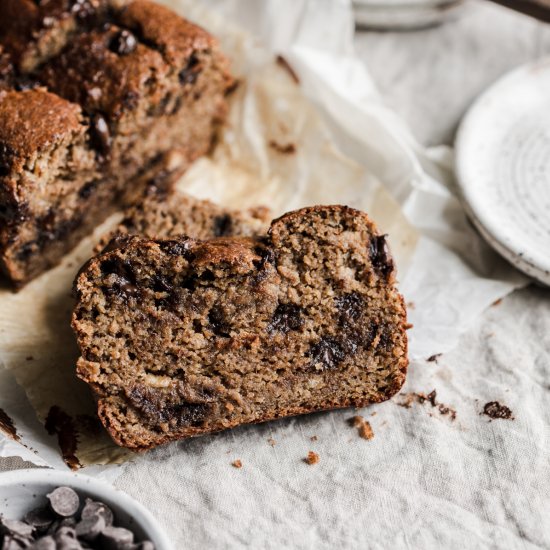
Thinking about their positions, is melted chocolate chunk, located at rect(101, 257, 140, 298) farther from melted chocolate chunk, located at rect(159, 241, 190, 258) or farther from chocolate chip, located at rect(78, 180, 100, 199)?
chocolate chip, located at rect(78, 180, 100, 199)

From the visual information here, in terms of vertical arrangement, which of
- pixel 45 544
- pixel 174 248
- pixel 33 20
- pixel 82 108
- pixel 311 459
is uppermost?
pixel 33 20

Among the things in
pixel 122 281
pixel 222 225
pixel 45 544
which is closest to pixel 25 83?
pixel 222 225

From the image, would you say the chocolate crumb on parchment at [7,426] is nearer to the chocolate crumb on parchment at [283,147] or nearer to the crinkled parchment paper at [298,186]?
the crinkled parchment paper at [298,186]

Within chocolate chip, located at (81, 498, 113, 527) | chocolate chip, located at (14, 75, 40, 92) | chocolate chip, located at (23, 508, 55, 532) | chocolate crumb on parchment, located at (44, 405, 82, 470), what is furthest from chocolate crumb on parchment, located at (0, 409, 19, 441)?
chocolate chip, located at (14, 75, 40, 92)

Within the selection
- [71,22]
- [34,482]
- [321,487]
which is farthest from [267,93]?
[34,482]

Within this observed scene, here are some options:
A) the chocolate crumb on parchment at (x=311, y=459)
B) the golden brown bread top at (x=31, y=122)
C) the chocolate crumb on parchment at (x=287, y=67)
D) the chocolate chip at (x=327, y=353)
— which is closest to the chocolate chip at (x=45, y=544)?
the chocolate crumb on parchment at (x=311, y=459)

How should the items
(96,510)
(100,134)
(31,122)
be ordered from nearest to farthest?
1. (96,510)
2. (31,122)
3. (100,134)

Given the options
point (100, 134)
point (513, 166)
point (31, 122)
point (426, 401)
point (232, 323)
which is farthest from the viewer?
point (513, 166)

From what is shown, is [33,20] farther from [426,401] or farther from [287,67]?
[426,401]

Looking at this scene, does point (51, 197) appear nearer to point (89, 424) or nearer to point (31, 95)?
point (31, 95)
